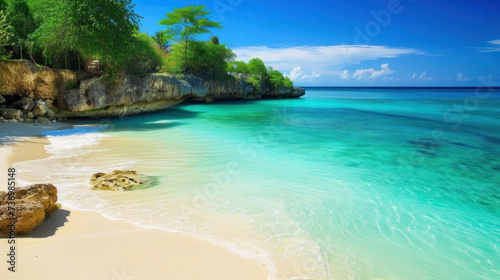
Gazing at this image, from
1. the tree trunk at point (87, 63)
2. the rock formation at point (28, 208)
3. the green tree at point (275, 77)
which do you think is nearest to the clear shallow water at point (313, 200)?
the rock formation at point (28, 208)

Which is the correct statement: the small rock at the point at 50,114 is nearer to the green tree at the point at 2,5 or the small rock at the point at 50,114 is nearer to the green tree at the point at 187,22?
the green tree at the point at 2,5

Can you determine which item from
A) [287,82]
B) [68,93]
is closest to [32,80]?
[68,93]

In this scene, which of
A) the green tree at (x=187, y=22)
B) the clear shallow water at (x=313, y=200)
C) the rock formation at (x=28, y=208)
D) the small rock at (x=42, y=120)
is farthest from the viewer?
the green tree at (x=187, y=22)

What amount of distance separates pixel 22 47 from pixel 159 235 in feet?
61.7

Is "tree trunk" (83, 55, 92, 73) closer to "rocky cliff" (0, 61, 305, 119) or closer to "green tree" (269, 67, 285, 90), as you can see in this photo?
"rocky cliff" (0, 61, 305, 119)

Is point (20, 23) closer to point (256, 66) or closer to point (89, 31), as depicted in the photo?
point (89, 31)

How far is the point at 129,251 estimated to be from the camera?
384cm

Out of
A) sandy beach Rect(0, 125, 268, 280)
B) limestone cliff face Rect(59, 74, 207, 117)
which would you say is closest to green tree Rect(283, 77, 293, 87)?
limestone cliff face Rect(59, 74, 207, 117)

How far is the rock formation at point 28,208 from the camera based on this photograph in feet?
12.6

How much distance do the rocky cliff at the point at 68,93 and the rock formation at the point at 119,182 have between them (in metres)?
11.2

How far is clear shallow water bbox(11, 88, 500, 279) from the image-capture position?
4168 millimetres

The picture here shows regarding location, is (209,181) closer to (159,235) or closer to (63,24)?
(159,235)

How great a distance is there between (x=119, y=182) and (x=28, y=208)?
7.51 ft

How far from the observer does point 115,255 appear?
146 inches
